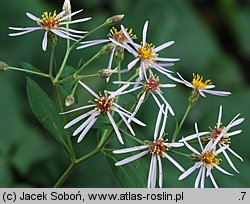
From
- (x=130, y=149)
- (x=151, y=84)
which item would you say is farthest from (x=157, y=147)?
(x=151, y=84)

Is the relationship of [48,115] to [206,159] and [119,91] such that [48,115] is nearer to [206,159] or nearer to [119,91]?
[119,91]

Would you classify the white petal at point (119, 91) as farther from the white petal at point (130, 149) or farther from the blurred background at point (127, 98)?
the blurred background at point (127, 98)

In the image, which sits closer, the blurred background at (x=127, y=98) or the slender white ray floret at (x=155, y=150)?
the slender white ray floret at (x=155, y=150)

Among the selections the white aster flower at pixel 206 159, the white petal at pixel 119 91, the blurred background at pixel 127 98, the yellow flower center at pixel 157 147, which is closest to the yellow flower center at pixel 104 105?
the white petal at pixel 119 91

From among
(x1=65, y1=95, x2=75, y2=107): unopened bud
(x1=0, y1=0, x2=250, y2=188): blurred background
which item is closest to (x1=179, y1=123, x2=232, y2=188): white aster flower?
(x1=65, y1=95, x2=75, y2=107): unopened bud

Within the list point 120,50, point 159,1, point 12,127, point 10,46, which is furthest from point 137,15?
point 120,50

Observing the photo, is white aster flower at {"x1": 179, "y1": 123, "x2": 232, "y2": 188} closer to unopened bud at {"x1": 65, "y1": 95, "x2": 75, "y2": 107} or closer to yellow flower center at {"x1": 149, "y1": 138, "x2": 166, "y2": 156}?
yellow flower center at {"x1": 149, "y1": 138, "x2": 166, "y2": 156}
